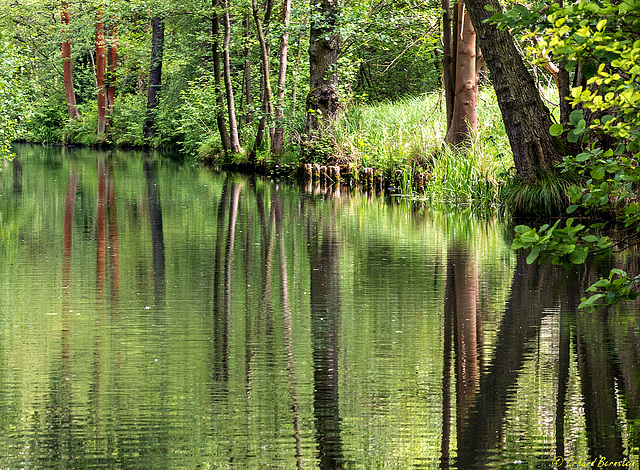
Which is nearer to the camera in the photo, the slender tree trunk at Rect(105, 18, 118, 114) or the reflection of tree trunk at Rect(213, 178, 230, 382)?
the reflection of tree trunk at Rect(213, 178, 230, 382)

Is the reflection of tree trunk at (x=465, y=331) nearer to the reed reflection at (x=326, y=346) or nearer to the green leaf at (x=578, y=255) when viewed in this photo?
the reed reflection at (x=326, y=346)

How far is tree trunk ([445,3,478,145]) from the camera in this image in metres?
16.2

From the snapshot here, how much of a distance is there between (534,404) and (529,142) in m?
8.52

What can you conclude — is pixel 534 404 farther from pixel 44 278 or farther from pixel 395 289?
pixel 44 278

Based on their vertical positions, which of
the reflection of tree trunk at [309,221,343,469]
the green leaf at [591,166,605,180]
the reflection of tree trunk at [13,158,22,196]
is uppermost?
the green leaf at [591,166,605,180]

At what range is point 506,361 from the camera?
4.90 m

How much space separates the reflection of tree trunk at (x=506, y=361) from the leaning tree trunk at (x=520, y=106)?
14.2ft

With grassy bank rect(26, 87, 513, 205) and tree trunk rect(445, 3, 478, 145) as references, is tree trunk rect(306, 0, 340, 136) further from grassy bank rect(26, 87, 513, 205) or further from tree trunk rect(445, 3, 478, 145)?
tree trunk rect(445, 3, 478, 145)

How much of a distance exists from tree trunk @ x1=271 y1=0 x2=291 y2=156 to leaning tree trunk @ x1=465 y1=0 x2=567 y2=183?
10.5m

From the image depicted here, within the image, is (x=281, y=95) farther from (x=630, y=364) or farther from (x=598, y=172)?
(x=598, y=172)

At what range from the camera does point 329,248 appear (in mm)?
9758

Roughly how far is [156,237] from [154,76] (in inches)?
1164

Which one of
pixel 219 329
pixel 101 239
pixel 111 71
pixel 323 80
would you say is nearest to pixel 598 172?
pixel 219 329

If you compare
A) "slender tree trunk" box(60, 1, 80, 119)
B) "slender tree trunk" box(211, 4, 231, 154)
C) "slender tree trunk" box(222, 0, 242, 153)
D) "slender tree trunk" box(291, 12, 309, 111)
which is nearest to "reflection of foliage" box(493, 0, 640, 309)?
"slender tree trunk" box(291, 12, 309, 111)
